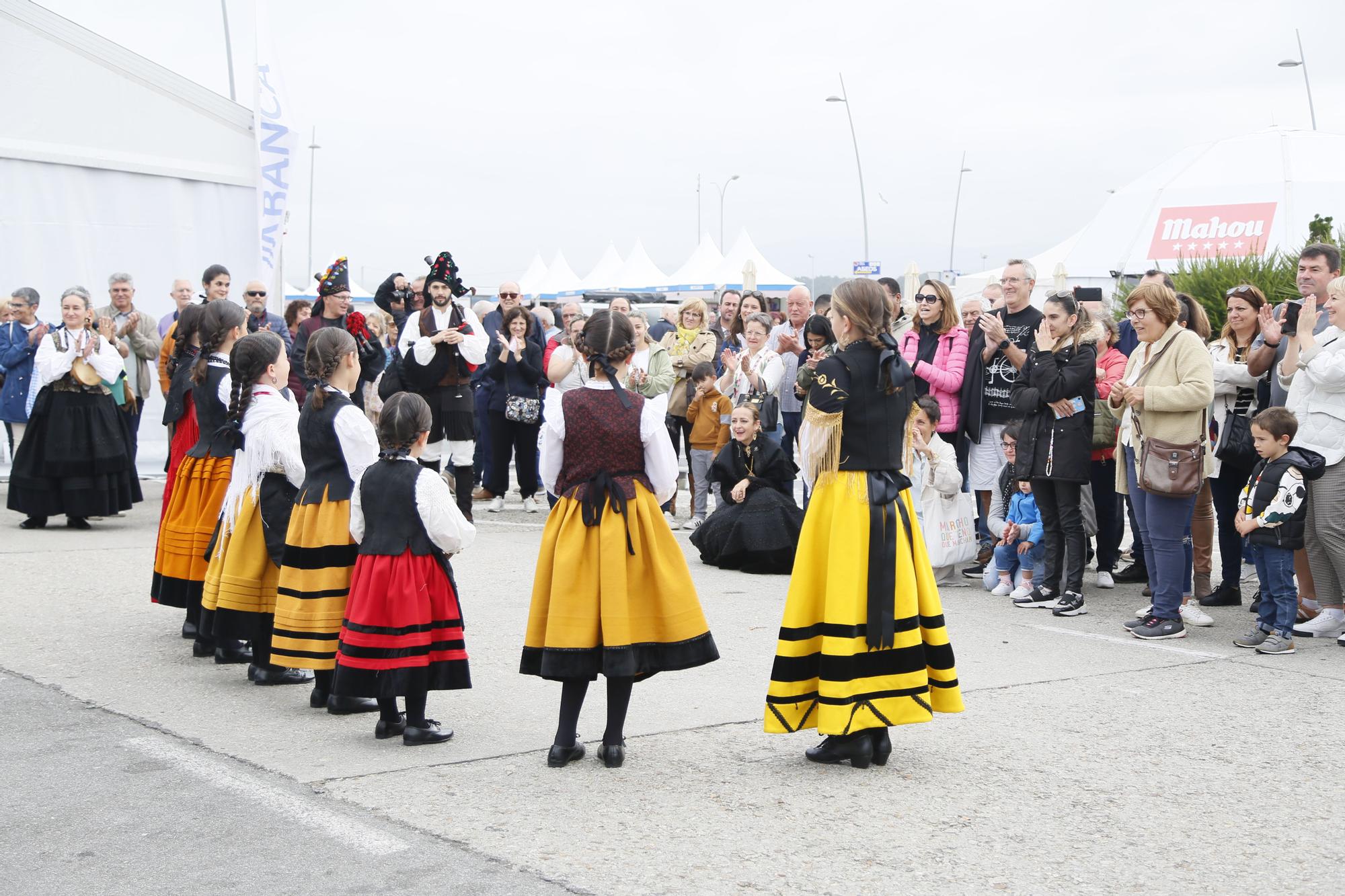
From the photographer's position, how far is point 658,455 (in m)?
5.07

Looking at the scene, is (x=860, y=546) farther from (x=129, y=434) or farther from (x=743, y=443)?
(x=129, y=434)

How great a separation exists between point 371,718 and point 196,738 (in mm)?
726

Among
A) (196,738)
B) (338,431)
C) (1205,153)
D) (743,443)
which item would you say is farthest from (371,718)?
(1205,153)

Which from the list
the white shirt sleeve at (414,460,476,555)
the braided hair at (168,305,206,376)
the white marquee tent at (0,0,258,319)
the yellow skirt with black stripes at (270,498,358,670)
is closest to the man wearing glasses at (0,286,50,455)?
the white marquee tent at (0,0,258,319)

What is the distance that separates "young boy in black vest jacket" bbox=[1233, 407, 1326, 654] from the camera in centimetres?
714

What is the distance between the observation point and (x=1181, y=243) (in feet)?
89.5

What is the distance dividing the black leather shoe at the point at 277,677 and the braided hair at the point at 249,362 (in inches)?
45.2

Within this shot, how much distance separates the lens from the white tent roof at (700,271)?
42000 millimetres

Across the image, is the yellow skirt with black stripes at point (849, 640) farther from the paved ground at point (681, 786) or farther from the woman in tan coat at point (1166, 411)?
the woman in tan coat at point (1166, 411)

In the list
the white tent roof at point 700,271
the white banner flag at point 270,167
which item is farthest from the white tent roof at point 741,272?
the white banner flag at point 270,167

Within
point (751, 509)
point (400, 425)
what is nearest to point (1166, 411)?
point (751, 509)

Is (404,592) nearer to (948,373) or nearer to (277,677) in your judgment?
(277,677)

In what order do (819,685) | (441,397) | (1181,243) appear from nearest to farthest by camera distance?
(819,685)
(441,397)
(1181,243)

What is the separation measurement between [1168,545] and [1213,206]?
22083mm
